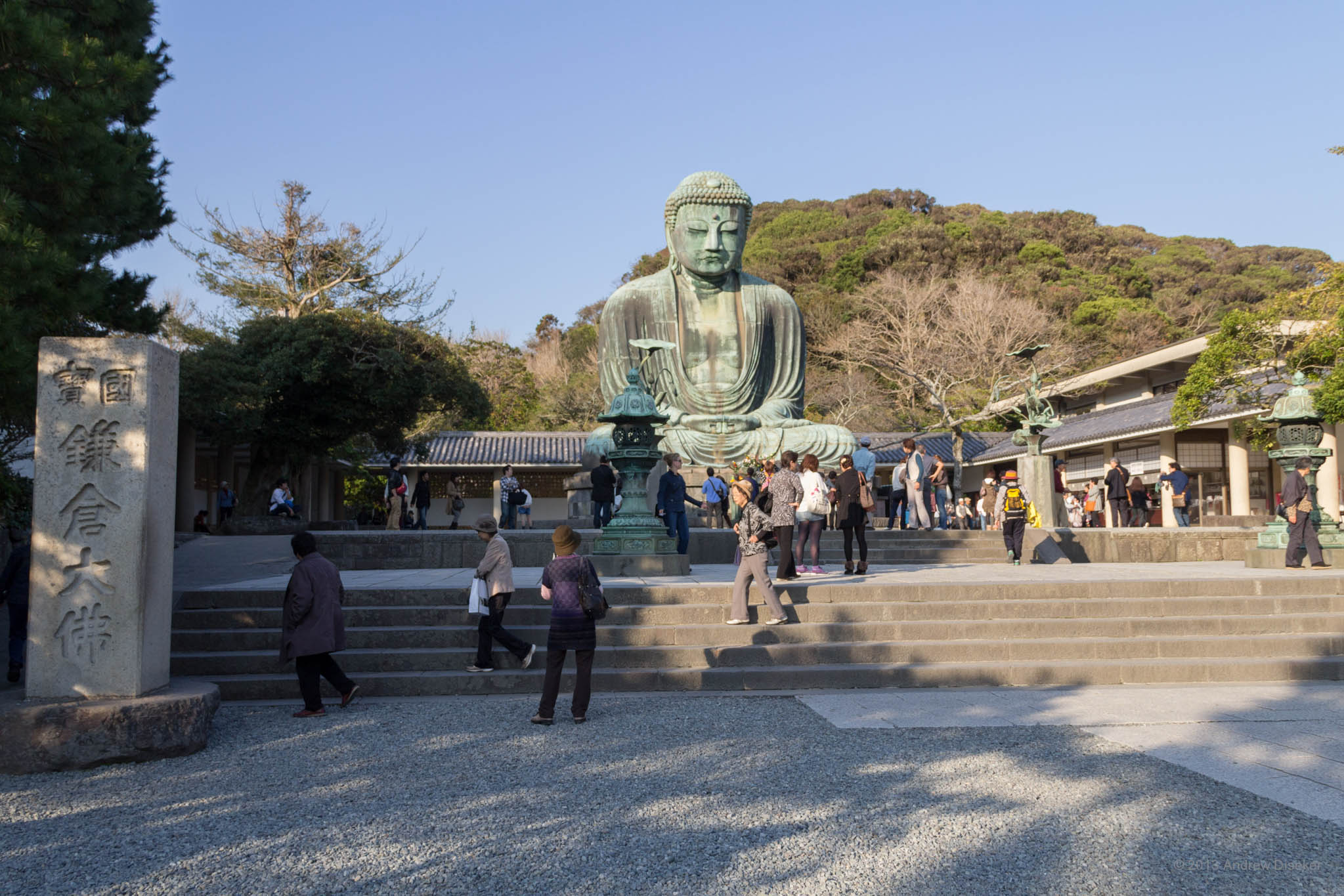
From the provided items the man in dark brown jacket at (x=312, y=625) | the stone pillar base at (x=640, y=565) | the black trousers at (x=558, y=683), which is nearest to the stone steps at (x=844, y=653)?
the man in dark brown jacket at (x=312, y=625)

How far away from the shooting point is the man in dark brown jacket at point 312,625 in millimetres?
6297

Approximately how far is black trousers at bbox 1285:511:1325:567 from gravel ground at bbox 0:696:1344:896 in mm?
6484

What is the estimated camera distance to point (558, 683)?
6.02 metres

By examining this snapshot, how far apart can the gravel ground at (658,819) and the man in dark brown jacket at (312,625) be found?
0.50m

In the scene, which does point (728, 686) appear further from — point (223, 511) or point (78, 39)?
point (223, 511)

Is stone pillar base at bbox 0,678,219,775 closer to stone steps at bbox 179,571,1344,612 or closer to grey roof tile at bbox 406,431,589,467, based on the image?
stone steps at bbox 179,571,1344,612

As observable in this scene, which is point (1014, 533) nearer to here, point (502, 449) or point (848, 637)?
→ point (848, 637)

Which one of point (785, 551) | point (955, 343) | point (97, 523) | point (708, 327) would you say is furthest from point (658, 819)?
point (955, 343)

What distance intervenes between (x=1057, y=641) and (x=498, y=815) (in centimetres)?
498

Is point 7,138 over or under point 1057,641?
over

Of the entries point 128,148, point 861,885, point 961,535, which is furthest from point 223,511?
point 861,885

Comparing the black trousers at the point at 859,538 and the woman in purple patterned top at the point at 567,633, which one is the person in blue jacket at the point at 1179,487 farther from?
the woman in purple patterned top at the point at 567,633

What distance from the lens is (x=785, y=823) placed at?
4121 mm

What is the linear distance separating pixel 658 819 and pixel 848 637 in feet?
12.9
